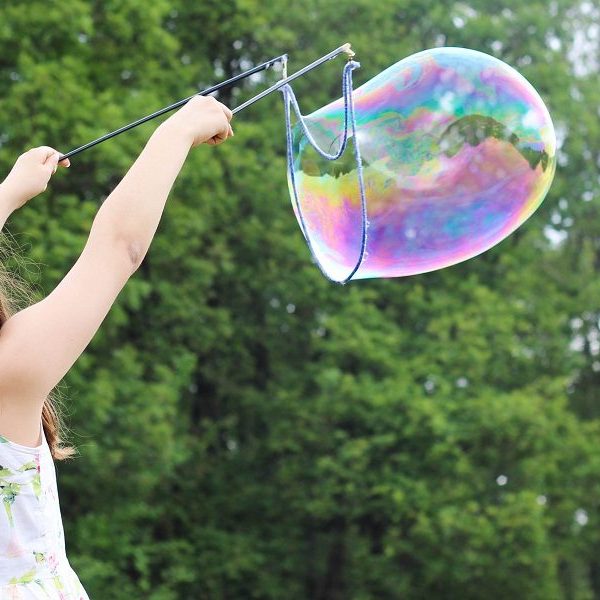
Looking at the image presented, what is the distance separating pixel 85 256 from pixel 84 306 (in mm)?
74

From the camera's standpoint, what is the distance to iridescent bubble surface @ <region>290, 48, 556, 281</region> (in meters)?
3.99

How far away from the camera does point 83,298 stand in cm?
169

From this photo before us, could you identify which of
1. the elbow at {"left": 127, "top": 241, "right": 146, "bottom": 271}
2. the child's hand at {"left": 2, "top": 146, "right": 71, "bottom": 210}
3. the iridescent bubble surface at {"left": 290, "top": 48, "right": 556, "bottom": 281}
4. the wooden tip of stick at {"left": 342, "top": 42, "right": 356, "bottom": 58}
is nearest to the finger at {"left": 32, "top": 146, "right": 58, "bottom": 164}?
the child's hand at {"left": 2, "top": 146, "right": 71, "bottom": 210}

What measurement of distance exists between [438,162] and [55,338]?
264 cm

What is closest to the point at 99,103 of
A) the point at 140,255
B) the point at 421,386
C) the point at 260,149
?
the point at 260,149

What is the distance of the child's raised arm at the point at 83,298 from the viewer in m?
1.69

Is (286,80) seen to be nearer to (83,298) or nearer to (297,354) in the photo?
(83,298)

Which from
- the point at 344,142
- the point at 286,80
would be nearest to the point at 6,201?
the point at 286,80

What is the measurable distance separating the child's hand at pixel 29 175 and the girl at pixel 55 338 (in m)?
0.07

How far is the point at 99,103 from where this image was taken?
11.3 m

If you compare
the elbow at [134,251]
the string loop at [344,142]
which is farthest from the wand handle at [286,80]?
the elbow at [134,251]

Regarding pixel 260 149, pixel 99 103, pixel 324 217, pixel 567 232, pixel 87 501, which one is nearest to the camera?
pixel 324 217

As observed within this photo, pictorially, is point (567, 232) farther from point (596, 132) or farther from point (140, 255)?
point (140, 255)

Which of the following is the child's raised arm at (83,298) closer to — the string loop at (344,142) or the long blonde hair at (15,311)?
the long blonde hair at (15,311)
